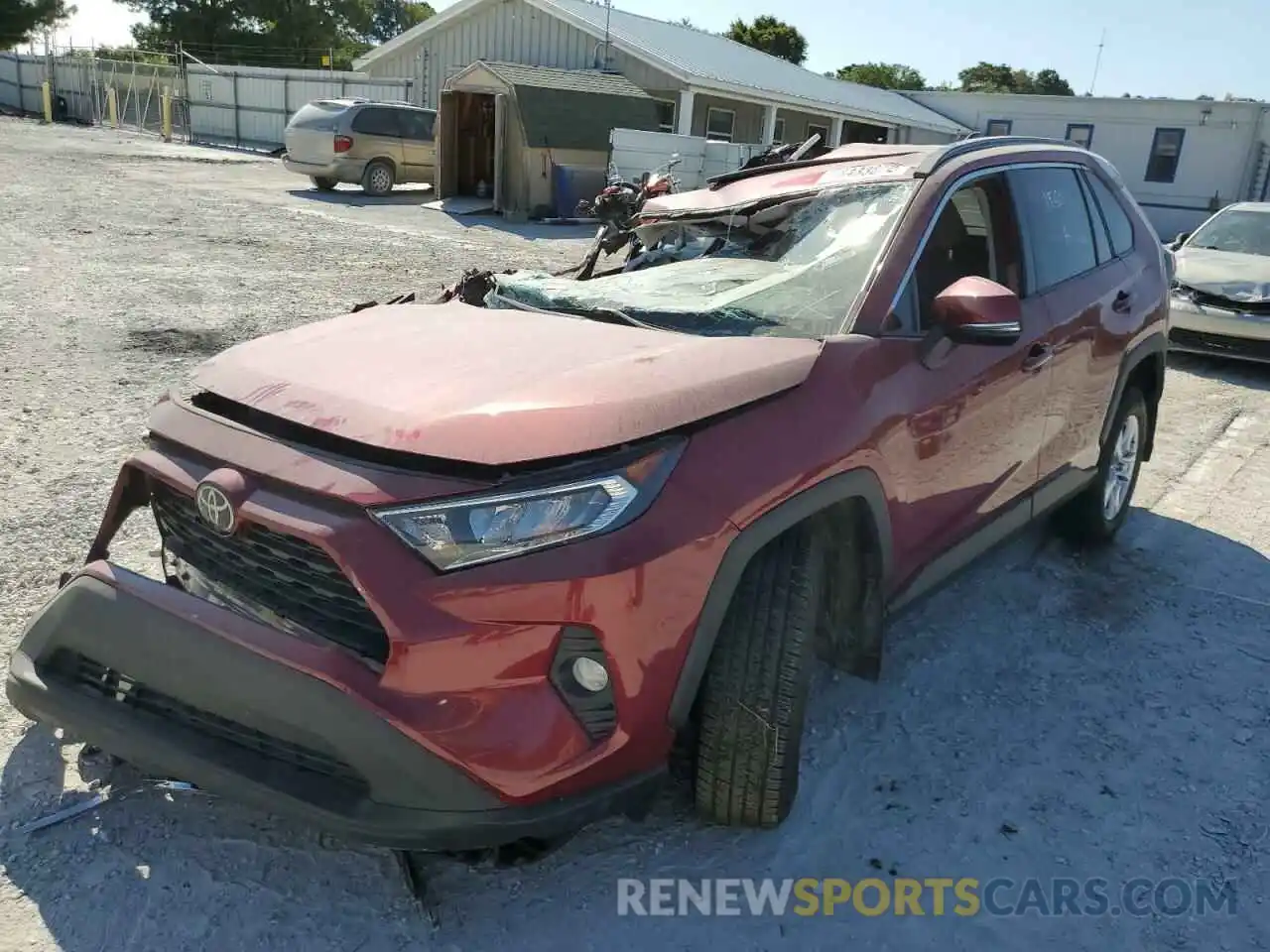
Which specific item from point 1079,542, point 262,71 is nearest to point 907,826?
point 1079,542

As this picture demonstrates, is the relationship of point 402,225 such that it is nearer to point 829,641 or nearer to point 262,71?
point 829,641

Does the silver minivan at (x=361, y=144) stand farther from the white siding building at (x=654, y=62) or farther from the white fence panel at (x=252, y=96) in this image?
the white fence panel at (x=252, y=96)

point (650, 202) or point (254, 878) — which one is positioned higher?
point (650, 202)

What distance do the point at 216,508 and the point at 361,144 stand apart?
58.8 feet

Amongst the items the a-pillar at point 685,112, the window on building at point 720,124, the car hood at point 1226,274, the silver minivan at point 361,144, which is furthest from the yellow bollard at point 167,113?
the car hood at point 1226,274

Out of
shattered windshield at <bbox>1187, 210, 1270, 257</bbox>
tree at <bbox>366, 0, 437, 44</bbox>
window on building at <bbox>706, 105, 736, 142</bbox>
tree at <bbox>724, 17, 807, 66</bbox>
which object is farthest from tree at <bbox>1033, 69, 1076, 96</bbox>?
shattered windshield at <bbox>1187, 210, 1270, 257</bbox>

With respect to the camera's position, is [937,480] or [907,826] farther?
[937,480]

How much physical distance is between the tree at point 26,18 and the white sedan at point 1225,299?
56.4 metres

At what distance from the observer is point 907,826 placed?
277 cm

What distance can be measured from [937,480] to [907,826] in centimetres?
100

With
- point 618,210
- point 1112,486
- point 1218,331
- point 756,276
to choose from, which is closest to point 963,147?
point 756,276

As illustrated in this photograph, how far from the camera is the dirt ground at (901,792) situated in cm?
236

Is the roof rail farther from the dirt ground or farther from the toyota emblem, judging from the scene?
the toyota emblem

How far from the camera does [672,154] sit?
17875 millimetres
